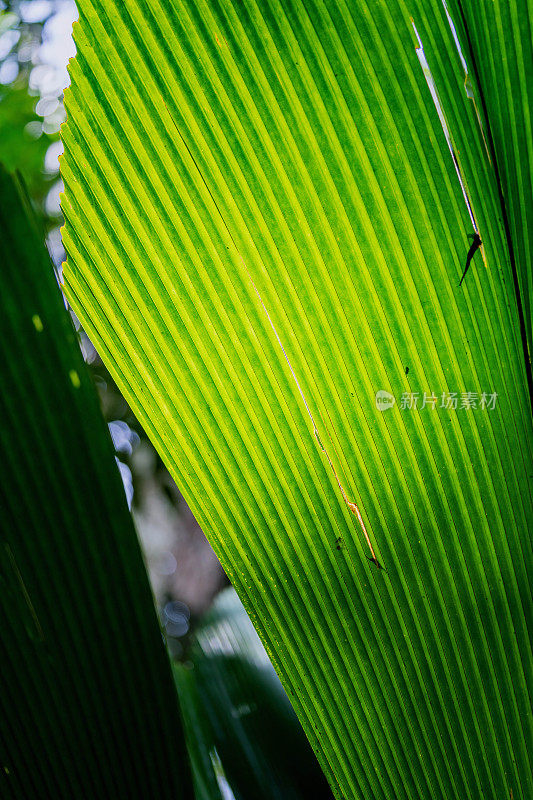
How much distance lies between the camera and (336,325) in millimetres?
201

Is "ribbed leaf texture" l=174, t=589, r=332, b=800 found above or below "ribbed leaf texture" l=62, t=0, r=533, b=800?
below

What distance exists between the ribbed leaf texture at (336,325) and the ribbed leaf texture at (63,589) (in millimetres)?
37

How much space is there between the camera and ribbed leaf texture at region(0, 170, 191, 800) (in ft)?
0.56

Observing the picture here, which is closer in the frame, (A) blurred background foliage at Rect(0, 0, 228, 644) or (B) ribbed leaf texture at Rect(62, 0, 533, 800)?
(B) ribbed leaf texture at Rect(62, 0, 533, 800)

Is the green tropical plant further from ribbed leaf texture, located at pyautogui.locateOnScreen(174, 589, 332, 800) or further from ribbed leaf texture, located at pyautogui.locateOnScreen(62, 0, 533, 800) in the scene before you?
ribbed leaf texture, located at pyautogui.locateOnScreen(174, 589, 332, 800)

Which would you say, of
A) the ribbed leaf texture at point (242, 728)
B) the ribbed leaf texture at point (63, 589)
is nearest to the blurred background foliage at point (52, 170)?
the ribbed leaf texture at point (242, 728)

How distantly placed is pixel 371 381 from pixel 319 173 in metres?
0.08

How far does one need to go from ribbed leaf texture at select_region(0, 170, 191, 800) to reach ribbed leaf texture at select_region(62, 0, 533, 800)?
0.04 meters

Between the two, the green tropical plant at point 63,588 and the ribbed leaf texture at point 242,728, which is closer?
the green tropical plant at point 63,588

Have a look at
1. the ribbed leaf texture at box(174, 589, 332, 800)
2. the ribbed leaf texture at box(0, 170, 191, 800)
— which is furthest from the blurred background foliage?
the ribbed leaf texture at box(0, 170, 191, 800)

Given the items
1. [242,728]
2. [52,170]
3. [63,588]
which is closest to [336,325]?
[63,588]

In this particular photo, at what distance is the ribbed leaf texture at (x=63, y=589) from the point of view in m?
0.17

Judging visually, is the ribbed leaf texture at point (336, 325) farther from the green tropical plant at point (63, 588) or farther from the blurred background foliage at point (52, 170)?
the blurred background foliage at point (52, 170)

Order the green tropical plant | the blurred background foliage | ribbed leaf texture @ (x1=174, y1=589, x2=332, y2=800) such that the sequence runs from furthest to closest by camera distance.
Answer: the blurred background foliage, ribbed leaf texture @ (x1=174, y1=589, x2=332, y2=800), the green tropical plant
